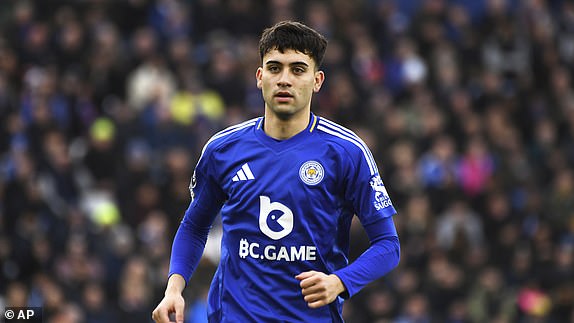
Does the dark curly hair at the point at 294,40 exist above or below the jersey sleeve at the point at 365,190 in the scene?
above

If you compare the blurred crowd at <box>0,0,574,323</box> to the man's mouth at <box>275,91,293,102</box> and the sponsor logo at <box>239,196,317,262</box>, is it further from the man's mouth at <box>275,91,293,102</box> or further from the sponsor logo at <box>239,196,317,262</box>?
the man's mouth at <box>275,91,293,102</box>

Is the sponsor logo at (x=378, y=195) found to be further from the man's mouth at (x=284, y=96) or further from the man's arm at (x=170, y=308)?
the man's arm at (x=170, y=308)

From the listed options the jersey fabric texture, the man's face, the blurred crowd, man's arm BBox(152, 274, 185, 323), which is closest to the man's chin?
the man's face

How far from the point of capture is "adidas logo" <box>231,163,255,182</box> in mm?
5650

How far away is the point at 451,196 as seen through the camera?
15.1 meters

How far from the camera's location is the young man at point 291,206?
18.1 feet

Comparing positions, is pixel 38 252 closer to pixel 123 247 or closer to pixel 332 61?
pixel 123 247

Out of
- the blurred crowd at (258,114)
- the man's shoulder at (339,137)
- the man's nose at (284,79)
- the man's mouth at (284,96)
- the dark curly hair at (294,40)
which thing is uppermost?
the blurred crowd at (258,114)

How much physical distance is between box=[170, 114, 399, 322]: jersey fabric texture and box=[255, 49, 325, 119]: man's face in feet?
0.60

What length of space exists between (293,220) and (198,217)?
656mm

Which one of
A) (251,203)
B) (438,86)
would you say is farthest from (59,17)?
(251,203)

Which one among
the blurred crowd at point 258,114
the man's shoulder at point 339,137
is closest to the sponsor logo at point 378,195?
the man's shoulder at point 339,137

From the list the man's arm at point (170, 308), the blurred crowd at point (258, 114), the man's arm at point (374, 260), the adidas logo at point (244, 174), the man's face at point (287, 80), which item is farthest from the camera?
the blurred crowd at point (258, 114)

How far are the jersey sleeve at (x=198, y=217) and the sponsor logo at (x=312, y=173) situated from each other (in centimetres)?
52
